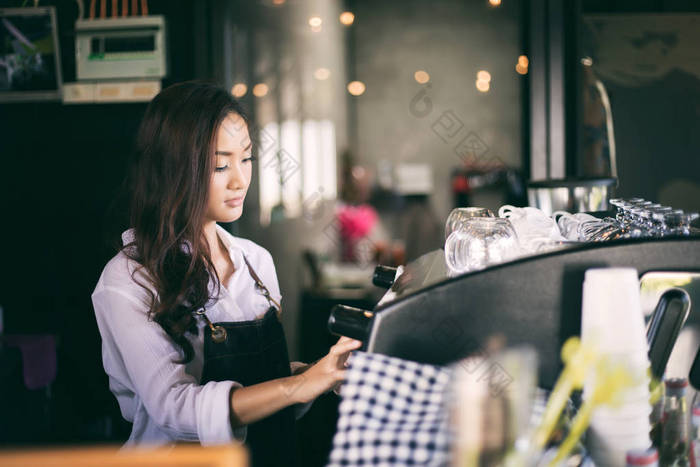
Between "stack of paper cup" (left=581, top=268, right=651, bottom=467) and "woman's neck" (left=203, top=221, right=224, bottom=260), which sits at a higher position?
"woman's neck" (left=203, top=221, right=224, bottom=260)

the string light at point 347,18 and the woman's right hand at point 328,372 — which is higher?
the string light at point 347,18

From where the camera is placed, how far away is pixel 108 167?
2.68 meters

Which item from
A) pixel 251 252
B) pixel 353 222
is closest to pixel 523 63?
pixel 251 252

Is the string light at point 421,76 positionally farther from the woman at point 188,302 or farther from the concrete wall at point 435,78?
the woman at point 188,302

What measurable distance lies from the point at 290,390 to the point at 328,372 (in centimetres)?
10

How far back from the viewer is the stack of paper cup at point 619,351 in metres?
0.86

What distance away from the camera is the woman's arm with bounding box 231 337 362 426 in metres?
1.18

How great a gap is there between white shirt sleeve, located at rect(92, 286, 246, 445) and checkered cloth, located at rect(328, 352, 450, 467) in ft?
1.42

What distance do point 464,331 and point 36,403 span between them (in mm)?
2072

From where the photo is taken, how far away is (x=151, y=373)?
129 cm

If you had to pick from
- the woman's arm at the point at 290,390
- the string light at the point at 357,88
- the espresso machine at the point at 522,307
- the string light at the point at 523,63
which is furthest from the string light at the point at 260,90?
the string light at the point at 357,88

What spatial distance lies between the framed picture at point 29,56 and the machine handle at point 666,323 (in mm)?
2386

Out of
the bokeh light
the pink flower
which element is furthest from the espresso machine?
the bokeh light

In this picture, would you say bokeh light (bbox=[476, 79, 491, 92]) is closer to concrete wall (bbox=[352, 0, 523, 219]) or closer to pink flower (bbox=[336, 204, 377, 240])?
concrete wall (bbox=[352, 0, 523, 219])
